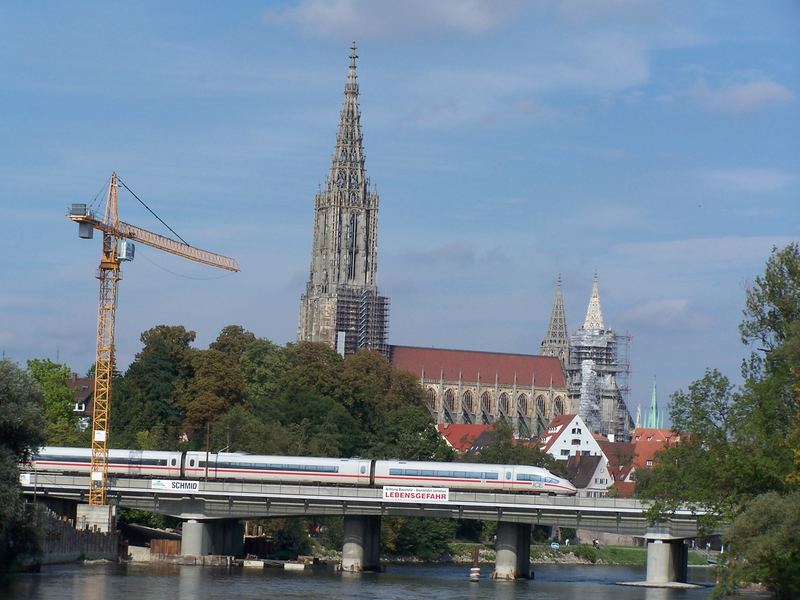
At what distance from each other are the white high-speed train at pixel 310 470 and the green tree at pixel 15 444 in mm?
25277

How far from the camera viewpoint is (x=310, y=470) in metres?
99.0

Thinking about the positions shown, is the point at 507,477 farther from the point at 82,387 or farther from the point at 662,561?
the point at 82,387

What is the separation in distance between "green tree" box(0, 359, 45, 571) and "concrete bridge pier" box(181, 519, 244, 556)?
18.6 m

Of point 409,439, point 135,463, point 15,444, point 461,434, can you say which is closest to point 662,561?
point 135,463

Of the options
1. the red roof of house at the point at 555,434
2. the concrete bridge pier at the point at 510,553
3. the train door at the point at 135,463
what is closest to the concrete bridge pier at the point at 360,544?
the concrete bridge pier at the point at 510,553

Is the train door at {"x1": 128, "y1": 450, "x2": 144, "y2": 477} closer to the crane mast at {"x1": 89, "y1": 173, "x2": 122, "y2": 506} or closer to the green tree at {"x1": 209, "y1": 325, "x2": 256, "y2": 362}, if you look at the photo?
the crane mast at {"x1": 89, "y1": 173, "x2": 122, "y2": 506}

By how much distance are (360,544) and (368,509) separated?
9.59 feet

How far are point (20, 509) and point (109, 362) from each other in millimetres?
26358

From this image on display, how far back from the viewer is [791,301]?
68750 millimetres

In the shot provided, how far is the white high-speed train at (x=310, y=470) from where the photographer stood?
322 feet

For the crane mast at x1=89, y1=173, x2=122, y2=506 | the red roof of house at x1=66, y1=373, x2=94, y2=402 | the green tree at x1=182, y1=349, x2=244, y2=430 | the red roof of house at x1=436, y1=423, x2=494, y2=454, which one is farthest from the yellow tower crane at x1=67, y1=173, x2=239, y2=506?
the red roof of house at x1=436, y1=423, x2=494, y2=454

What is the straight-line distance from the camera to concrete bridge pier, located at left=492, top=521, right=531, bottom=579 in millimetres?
90312

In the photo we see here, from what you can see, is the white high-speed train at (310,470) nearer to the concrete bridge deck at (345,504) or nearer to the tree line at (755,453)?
the concrete bridge deck at (345,504)

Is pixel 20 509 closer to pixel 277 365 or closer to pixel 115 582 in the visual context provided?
pixel 115 582
